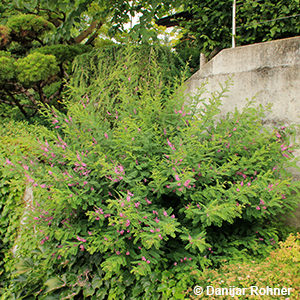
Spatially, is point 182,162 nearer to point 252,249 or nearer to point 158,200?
point 158,200

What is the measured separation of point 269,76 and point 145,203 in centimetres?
218

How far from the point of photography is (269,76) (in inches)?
126

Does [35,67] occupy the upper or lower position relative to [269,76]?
upper

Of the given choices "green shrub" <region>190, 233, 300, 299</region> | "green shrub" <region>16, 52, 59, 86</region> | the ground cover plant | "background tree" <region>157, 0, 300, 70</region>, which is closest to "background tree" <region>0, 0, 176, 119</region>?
"green shrub" <region>16, 52, 59, 86</region>

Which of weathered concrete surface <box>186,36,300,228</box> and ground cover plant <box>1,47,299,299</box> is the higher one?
weathered concrete surface <box>186,36,300,228</box>

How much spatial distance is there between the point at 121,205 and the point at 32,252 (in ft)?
5.59

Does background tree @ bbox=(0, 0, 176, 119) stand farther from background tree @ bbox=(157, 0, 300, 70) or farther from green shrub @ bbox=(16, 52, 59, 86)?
background tree @ bbox=(157, 0, 300, 70)

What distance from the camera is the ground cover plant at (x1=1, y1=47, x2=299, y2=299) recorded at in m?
2.25

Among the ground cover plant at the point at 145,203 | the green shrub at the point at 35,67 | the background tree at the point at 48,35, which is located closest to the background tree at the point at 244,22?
the background tree at the point at 48,35

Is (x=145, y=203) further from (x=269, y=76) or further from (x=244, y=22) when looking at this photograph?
(x=244, y=22)

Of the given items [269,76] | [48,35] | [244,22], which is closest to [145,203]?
[269,76]

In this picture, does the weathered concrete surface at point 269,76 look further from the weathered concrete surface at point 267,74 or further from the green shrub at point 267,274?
the green shrub at point 267,274

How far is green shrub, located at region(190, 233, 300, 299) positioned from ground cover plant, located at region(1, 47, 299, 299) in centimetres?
16

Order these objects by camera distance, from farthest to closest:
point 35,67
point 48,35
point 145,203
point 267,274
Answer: point 48,35
point 35,67
point 145,203
point 267,274
